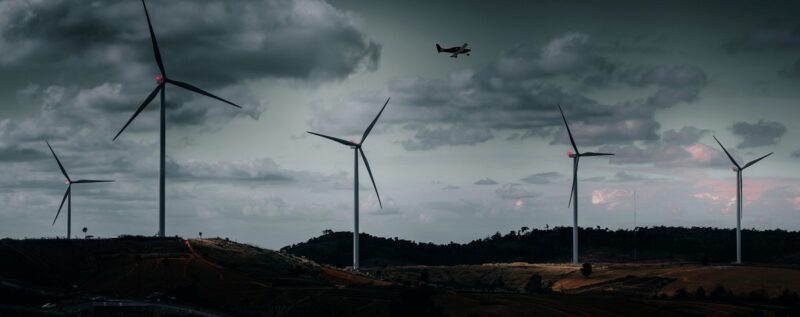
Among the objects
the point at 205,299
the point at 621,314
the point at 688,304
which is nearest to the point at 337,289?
the point at 205,299

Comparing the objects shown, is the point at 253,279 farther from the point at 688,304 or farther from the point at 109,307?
the point at 688,304

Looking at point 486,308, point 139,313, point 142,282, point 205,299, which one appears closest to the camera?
point 139,313

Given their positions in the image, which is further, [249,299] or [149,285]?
[149,285]

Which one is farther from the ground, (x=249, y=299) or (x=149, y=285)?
(x=149, y=285)

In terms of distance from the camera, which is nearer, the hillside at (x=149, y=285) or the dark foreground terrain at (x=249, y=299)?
the dark foreground terrain at (x=249, y=299)

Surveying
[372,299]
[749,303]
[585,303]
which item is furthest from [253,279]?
[749,303]

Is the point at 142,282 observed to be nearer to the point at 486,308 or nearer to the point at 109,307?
the point at 109,307

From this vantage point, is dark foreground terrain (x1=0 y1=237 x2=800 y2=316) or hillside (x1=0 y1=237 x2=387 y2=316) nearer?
dark foreground terrain (x1=0 y1=237 x2=800 y2=316)

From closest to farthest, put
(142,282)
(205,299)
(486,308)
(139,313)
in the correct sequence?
(139,313) < (486,308) < (205,299) < (142,282)

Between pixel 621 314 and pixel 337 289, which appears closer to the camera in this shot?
pixel 621 314
